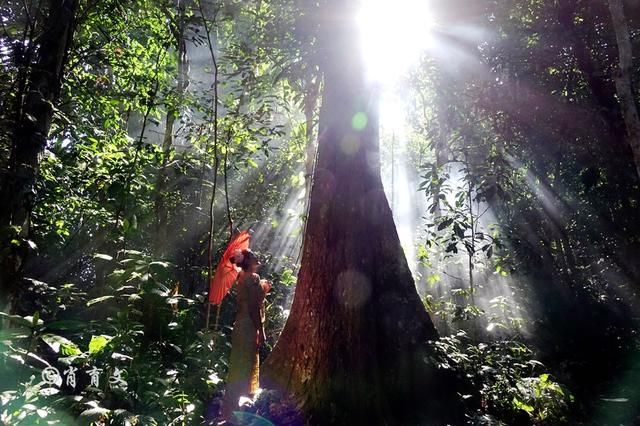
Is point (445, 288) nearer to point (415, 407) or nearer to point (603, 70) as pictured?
point (603, 70)

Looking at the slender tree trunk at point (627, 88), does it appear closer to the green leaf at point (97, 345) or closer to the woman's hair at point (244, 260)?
the woman's hair at point (244, 260)

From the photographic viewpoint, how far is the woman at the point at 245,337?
475 centimetres

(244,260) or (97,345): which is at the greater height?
(244,260)

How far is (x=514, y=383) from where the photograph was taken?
4.91 m

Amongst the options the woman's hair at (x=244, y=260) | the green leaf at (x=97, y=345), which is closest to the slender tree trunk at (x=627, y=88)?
the woman's hair at (x=244, y=260)

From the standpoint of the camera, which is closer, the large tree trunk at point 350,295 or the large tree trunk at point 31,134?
the large tree trunk at point 31,134

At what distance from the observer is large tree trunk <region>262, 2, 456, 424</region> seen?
4.55 meters

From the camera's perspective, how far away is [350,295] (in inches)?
193

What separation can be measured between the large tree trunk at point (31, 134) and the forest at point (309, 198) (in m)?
0.02

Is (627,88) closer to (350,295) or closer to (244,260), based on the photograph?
(350,295)

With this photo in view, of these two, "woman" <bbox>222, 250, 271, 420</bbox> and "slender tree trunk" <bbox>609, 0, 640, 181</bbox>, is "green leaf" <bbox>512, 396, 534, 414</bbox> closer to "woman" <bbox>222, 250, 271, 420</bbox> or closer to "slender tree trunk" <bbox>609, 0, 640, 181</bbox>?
"woman" <bbox>222, 250, 271, 420</bbox>

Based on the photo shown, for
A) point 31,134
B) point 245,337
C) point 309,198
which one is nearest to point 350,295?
point 245,337

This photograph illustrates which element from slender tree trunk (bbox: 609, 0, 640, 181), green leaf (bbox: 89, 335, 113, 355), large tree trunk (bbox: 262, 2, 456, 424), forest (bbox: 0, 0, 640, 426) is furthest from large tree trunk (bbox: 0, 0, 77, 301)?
slender tree trunk (bbox: 609, 0, 640, 181)

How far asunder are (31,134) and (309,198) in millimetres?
3702
